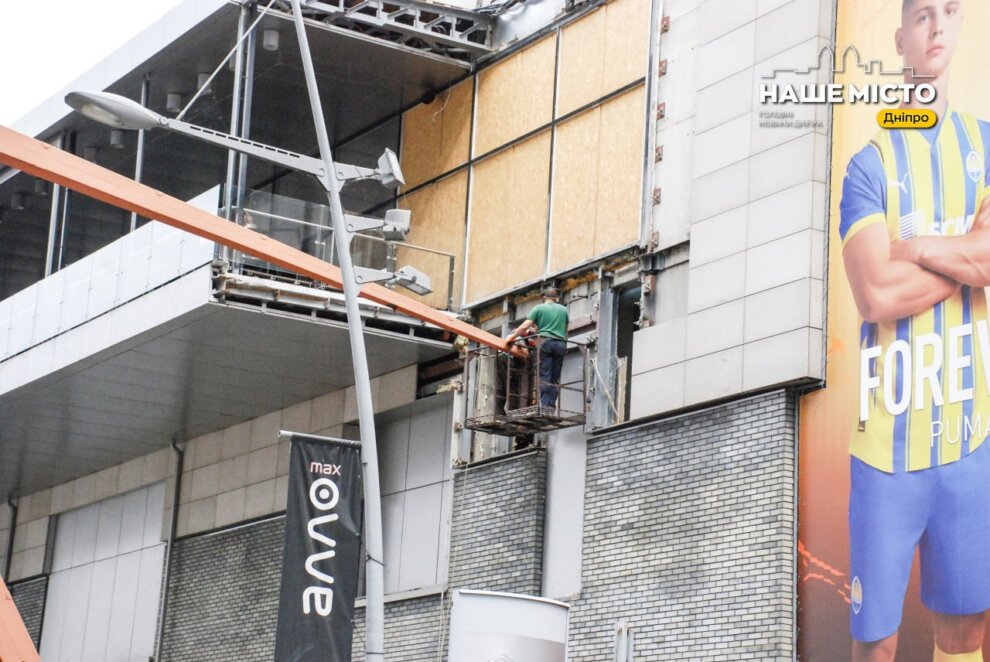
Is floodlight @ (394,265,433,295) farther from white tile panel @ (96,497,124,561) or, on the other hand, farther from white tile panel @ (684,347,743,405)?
white tile panel @ (96,497,124,561)

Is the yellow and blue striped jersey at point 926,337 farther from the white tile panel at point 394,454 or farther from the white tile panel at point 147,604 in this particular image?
the white tile panel at point 147,604

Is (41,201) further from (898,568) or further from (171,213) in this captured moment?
(898,568)

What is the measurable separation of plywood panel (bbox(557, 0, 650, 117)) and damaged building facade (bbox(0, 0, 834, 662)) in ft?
0.20

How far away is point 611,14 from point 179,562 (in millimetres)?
15250

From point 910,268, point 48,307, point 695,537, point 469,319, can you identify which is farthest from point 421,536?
point 910,268

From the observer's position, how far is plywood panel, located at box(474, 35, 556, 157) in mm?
27625

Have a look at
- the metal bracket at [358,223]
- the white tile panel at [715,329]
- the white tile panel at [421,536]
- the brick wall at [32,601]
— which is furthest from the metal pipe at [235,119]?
the brick wall at [32,601]

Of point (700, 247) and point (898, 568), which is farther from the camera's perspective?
point (700, 247)

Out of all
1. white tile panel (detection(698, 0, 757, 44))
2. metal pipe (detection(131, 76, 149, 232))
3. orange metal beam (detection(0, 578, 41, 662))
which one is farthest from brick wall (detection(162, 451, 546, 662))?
orange metal beam (detection(0, 578, 41, 662))

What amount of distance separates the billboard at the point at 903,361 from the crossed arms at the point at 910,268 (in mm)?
18

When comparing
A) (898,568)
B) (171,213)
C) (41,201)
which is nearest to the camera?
(898,568)

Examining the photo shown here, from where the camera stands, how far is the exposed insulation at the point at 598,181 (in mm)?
25062

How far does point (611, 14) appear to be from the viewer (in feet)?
86.8

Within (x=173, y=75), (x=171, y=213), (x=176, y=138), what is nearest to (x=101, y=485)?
(x=176, y=138)
